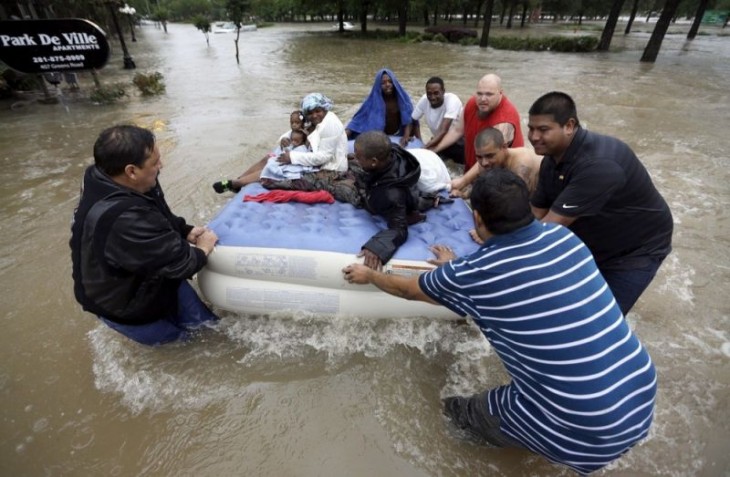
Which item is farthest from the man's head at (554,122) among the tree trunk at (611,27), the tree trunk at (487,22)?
the tree trunk at (487,22)

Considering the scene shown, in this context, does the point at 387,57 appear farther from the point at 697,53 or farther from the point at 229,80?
the point at 697,53

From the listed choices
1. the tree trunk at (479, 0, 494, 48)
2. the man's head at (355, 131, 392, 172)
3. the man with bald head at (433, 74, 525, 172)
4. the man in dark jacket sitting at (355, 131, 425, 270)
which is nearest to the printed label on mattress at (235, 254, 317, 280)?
the man in dark jacket sitting at (355, 131, 425, 270)

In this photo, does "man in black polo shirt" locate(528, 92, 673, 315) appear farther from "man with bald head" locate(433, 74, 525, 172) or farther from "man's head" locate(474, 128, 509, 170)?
"man with bald head" locate(433, 74, 525, 172)

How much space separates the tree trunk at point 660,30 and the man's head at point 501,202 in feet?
61.3

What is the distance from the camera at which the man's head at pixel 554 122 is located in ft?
6.59

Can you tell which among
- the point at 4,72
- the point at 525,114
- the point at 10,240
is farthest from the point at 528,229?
the point at 4,72

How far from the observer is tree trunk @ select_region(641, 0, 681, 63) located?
567 inches

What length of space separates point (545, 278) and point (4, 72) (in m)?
13.3

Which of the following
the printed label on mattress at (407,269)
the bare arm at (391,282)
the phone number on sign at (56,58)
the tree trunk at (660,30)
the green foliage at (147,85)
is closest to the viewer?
the bare arm at (391,282)

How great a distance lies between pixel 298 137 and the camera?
13.9ft

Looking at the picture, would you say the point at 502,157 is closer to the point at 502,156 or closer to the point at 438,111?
the point at 502,156

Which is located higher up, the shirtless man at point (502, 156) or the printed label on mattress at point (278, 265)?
the shirtless man at point (502, 156)

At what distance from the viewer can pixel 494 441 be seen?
1.89 m

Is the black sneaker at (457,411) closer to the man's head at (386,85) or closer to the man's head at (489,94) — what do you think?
the man's head at (489,94)
